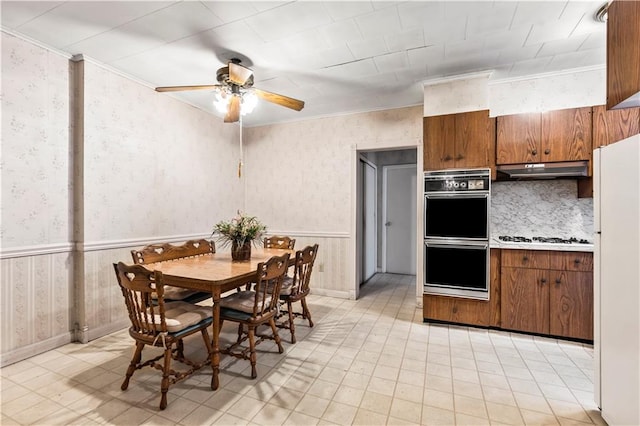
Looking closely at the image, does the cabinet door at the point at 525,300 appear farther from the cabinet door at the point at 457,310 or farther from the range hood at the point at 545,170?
the range hood at the point at 545,170

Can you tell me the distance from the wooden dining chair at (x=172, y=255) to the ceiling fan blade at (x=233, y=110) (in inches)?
54.5

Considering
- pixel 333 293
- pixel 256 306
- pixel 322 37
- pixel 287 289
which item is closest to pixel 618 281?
pixel 256 306

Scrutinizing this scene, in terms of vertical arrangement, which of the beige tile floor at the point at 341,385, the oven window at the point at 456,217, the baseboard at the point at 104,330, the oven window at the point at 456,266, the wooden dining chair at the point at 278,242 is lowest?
the beige tile floor at the point at 341,385

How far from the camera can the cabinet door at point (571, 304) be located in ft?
8.79

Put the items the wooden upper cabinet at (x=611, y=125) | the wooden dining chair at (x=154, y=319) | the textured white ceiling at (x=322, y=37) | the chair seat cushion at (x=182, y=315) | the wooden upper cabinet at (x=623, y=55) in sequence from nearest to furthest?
the wooden upper cabinet at (x=623, y=55) → the wooden dining chair at (x=154, y=319) → the chair seat cushion at (x=182, y=315) → the textured white ceiling at (x=322, y=37) → the wooden upper cabinet at (x=611, y=125)

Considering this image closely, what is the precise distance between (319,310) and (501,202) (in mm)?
2526

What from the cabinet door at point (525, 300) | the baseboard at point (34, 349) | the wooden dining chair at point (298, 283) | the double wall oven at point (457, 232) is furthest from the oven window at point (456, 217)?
the baseboard at point (34, 349)

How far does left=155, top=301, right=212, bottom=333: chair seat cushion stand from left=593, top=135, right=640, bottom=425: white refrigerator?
252cm

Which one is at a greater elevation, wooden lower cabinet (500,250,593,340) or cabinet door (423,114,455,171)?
cabinet door (423,114,455,171)

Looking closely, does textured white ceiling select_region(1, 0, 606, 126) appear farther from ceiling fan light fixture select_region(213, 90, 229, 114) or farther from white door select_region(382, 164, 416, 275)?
white door select_region(382, 164, 416, 275)

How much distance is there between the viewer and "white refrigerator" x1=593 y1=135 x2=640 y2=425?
58.3 inches

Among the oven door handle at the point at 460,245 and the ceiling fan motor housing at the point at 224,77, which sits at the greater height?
the ceiling fan motor housing at the point at 224,77

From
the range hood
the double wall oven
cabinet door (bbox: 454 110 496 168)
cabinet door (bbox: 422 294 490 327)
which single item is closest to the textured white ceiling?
cabinet door (bbox: 454 110 496 168)

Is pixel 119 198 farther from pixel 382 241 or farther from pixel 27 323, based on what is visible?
pixel 382 241
